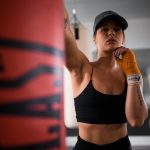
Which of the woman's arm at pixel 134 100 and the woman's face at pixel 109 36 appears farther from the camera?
the woman's face at pixel 109 36

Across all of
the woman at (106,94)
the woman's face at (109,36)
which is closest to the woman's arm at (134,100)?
the woman at (106,94)

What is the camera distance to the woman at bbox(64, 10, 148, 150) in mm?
1013

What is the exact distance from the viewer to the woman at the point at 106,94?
1.01 metres

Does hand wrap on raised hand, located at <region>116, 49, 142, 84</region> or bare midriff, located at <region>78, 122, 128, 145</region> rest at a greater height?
hand wrap on raised hand, located at <region>116, 49, 142, 84</region>

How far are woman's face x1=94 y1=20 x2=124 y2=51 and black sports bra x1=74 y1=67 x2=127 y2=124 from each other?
0.21 meters

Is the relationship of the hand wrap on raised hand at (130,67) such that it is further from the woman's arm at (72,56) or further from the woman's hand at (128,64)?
the woman's arm at (72,56)

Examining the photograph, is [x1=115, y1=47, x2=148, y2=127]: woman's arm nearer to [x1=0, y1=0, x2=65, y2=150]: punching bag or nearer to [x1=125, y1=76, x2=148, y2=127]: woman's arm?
[x1=125, y1=76, x2=148, y2=127]: woman's arm

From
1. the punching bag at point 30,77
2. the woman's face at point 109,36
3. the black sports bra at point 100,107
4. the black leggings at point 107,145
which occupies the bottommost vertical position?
the black leggings at point 107,145

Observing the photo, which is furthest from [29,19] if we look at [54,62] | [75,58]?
[75,58]

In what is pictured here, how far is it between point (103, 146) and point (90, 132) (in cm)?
8

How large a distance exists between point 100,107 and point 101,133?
111 millimetres

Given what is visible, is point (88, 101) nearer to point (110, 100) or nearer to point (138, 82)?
point (110, 100)

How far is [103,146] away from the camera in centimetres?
101

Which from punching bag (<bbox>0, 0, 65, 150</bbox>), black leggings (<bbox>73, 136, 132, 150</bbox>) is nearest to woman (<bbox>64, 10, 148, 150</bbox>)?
black leggings (<bbox>73, 136, 132, 150</bbox>)
